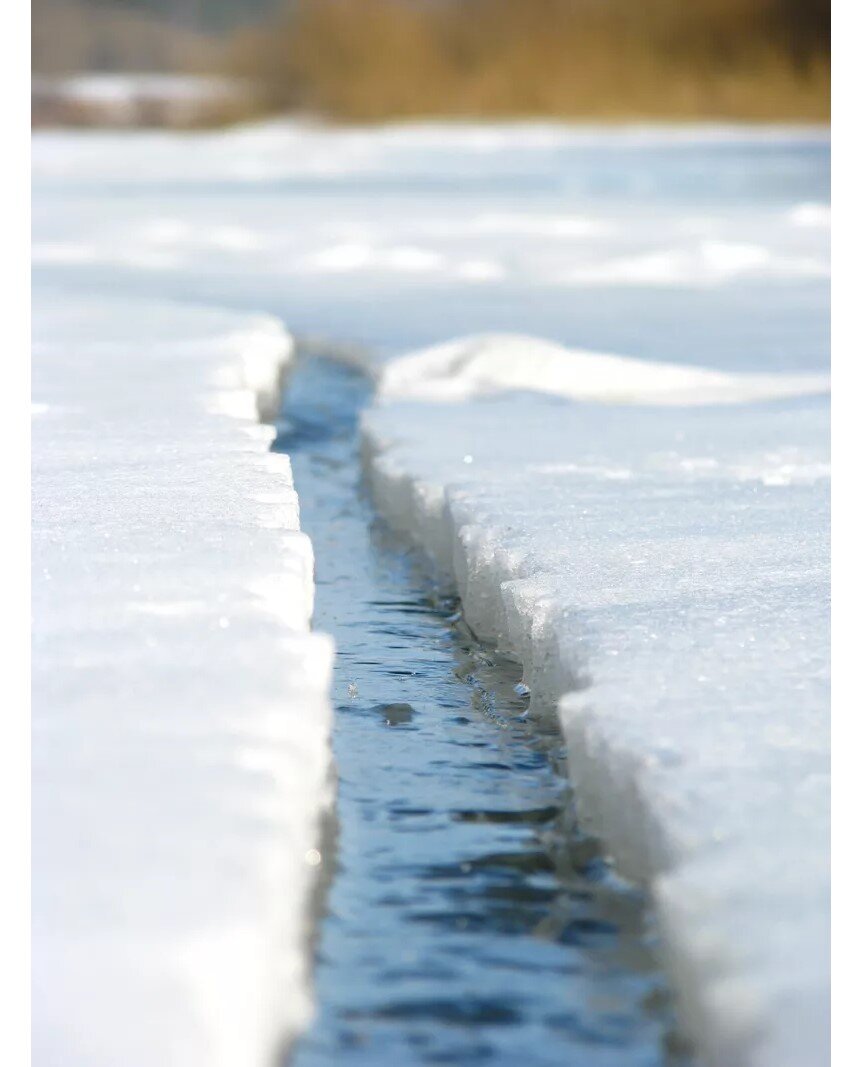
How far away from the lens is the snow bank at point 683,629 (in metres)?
1.63

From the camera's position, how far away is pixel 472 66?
2381 cm

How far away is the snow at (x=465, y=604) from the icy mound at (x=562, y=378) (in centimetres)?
1

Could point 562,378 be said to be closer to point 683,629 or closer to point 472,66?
point 683,629

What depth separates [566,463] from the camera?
3.90m

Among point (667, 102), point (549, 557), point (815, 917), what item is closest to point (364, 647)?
point (549, 557)

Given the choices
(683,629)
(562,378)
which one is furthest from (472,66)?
(683,629)

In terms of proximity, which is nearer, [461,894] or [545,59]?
[461,894]

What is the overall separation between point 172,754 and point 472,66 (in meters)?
23.1

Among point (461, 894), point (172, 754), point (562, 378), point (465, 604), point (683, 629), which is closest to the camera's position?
point (172, 754)

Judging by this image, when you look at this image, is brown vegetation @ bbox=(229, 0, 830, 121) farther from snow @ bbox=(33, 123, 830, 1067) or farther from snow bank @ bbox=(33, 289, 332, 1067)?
snow bank @ bbox=(33, 289, 332, 1067)

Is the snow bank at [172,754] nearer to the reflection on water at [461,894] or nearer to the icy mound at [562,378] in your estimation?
the reflection on water at [461,894]

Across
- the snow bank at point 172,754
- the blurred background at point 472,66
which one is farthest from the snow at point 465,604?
the blurred background at point 472,66
